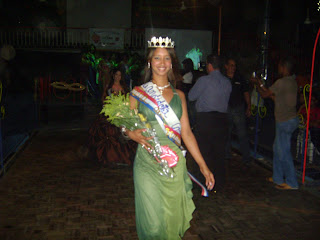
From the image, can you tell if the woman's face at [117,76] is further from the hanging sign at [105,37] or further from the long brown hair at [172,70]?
the hanging sign at [105,37]

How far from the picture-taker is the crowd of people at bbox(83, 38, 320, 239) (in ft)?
10.3

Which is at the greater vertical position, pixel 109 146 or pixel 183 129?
pixel 183 129

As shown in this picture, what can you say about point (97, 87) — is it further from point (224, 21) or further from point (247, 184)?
point (224, 21)

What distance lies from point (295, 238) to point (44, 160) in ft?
16.9

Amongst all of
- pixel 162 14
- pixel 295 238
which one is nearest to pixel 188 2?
pixel 162 14

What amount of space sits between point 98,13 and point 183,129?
60.1 ft

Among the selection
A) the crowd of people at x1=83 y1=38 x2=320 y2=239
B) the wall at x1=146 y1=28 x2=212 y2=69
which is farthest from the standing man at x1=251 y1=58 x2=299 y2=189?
the wall at x1=146 y1=28 x2=212 y2=69

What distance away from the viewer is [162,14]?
20.5 m

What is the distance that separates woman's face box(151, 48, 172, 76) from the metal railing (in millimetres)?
15152

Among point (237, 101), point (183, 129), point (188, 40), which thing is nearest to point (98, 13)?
point (188, 40)

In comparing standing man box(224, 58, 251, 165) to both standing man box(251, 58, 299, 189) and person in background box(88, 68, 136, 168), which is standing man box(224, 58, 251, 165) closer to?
standing man box(251, 58, 299, 189)

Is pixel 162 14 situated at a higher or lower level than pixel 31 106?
higher

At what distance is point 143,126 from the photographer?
3.15 meters

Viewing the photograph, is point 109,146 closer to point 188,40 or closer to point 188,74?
point 188,74
